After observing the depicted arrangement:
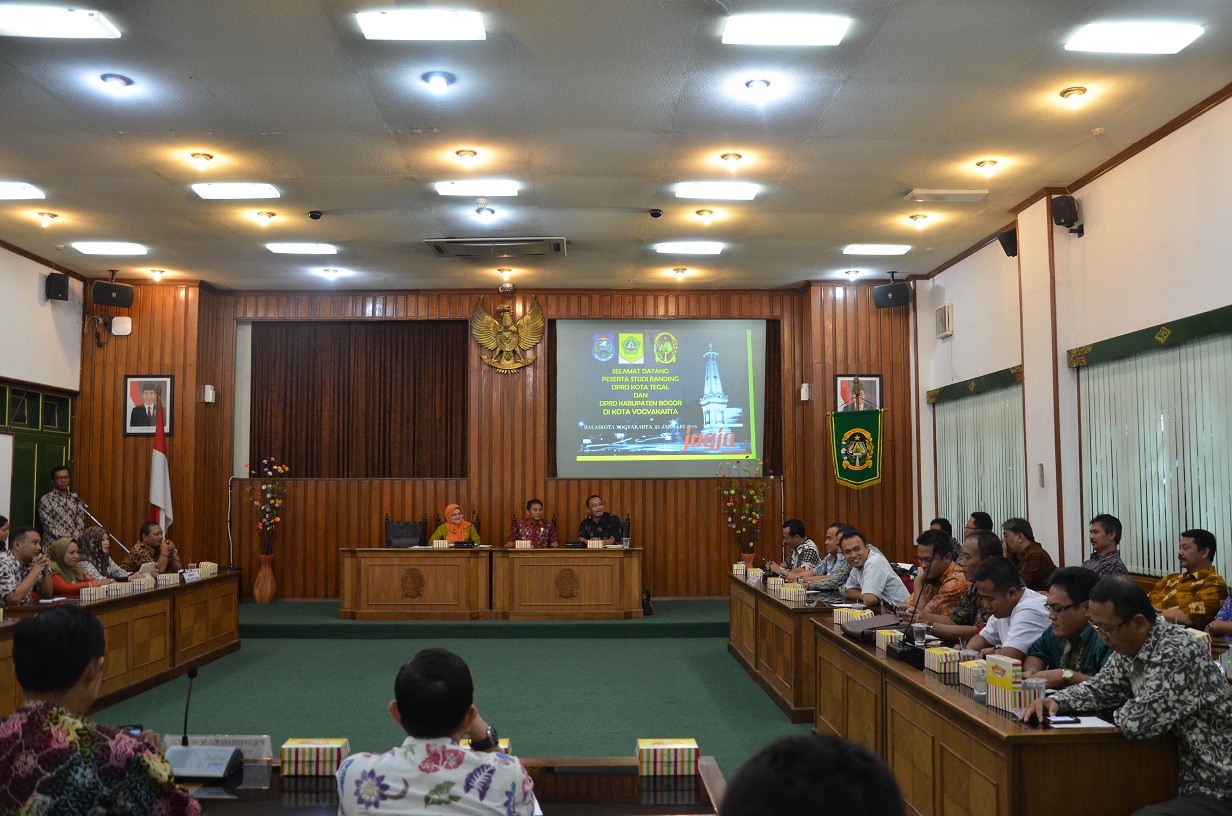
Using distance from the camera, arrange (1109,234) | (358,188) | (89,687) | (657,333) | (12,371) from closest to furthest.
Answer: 1. (89,687)
2. (1109,234)
3. (358,188)
4. (12,371)
5. (657,333)

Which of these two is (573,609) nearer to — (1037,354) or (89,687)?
(1037,354)

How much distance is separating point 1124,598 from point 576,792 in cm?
175

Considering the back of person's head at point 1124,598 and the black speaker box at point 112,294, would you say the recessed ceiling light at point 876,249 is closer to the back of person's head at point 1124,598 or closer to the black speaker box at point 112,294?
the back of person's head at point 1124,598

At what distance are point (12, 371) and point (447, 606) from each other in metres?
4.72

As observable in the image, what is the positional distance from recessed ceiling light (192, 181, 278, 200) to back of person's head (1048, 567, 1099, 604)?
6302mm

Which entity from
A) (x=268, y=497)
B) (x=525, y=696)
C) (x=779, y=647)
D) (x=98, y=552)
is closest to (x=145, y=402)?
(x=268, y=497)

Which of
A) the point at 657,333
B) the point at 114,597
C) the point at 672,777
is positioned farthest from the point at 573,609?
the point at 672,777

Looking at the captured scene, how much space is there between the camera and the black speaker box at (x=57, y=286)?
9.97 m

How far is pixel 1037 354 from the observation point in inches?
321

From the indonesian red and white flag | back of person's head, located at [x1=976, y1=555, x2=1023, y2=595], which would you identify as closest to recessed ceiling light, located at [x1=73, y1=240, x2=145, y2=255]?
the indonesian red and white flag

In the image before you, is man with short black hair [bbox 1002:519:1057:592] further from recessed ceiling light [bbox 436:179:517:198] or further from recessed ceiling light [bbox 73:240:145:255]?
recessed ceiling light [bbox 73:240:145:255]

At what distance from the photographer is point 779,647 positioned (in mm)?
6516

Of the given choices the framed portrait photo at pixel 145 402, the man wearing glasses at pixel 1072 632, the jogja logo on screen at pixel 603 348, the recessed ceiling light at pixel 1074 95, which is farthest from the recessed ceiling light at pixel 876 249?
the framed portrait photo at pixel 145 402

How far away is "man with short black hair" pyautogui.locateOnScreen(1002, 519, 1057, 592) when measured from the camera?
23.8ft
